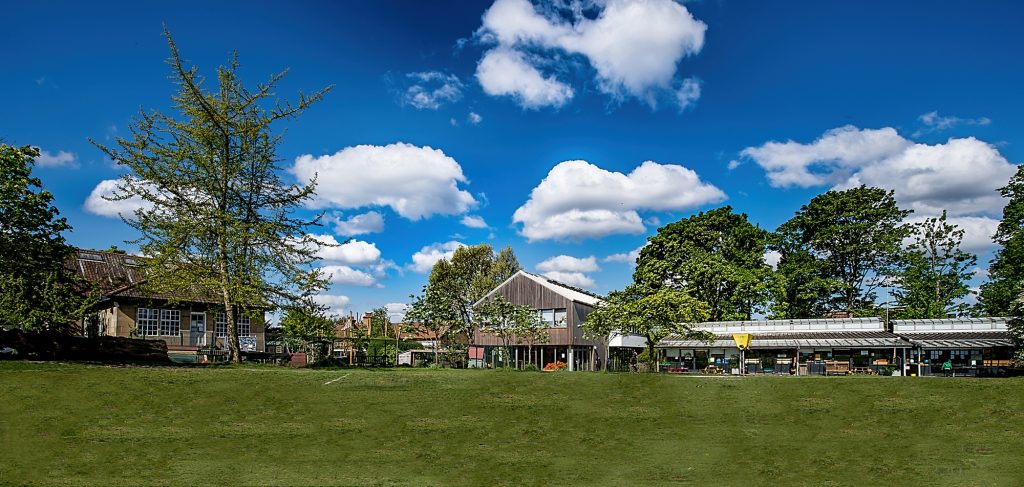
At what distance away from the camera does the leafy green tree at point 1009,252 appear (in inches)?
1694

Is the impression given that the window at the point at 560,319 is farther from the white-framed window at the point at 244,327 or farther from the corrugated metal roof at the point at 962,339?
the white-framed window at the point at 244,327

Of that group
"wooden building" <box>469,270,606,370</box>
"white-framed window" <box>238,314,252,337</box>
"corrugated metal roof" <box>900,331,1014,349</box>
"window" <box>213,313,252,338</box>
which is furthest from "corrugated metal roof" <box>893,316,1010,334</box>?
"white-framed window" <box>238,314,252,337</box>

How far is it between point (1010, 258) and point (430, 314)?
126 ft

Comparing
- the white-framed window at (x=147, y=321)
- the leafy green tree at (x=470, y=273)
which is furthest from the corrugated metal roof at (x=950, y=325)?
the white-framed window at (x=147, y=321)

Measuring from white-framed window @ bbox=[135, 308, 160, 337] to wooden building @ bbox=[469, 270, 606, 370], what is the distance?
67.9 feet

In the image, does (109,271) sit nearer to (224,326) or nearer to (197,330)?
(197,330)

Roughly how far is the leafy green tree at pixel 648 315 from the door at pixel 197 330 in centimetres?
2711

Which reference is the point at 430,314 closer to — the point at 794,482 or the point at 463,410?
the point at 463,410

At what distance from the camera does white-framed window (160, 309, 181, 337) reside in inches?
1729

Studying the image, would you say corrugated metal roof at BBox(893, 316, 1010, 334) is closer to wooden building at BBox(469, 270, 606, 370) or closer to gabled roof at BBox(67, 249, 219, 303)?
wooden building at BBox(469, 270, 606, 370)

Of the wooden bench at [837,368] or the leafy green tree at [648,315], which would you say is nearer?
the leafy green tree at [648,315]

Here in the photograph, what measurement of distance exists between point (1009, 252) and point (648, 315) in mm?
28253

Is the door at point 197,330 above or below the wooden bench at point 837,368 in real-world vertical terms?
above

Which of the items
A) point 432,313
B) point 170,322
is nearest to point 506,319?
point 432,313
